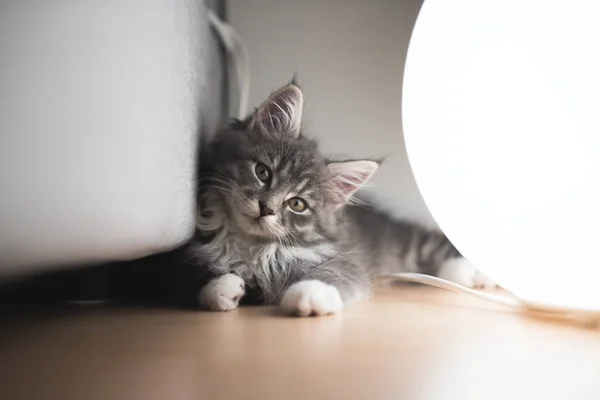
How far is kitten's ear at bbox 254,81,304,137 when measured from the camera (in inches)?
51.4

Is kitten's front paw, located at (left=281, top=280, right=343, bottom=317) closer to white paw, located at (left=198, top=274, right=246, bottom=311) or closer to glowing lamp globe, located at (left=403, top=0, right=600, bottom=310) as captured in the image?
white paw, located at (left=198, top=274, right=246, bottom=311)

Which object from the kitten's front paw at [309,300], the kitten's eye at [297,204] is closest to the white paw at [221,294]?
the kitten's front paw at [309,300]

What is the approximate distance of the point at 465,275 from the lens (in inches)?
59.9

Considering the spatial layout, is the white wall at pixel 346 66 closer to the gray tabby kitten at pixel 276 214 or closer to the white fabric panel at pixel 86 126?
the gray tabby kitten at pixel 276 214

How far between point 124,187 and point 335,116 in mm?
1039

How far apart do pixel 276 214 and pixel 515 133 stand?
0.54m

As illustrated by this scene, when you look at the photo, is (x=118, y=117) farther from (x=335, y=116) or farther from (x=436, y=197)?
(x=335, y=116)

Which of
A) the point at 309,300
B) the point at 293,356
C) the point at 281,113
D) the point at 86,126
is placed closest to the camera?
the point at 86,126

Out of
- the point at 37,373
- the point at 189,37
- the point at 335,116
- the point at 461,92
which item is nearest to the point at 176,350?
the point at 37,373

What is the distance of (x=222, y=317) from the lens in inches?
43.4

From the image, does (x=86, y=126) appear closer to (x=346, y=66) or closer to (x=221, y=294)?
(x=221, y=294)

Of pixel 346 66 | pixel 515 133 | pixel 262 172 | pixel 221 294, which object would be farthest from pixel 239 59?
pixel 515 133

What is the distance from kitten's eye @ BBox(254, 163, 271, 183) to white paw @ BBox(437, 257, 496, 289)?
590mm

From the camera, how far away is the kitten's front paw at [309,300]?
3.67ft
